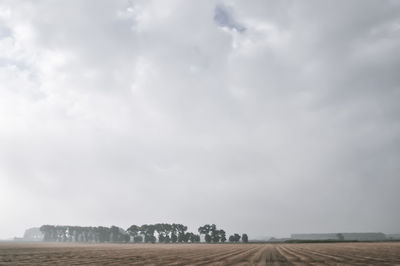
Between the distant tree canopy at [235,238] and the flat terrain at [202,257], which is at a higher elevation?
the flat terrain at [202,257]

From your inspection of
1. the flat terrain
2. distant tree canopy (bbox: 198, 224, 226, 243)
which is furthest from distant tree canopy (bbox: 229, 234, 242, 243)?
the flat terrain

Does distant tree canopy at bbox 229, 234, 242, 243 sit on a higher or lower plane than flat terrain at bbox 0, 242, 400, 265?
lower

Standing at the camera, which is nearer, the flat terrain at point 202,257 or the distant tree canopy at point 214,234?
the flat terrain at point 202,257

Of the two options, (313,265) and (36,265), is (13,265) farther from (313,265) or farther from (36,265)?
(313,265)

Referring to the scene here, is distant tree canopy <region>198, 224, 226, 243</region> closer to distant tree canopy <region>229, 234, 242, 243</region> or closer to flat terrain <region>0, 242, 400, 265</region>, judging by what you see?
distant tree canopy <region>229, 234, 242, 243</region>

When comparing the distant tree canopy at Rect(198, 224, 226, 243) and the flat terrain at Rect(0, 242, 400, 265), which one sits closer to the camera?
the flat terrain at Rect(0, 242, 400, 265)

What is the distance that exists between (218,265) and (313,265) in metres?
8.69

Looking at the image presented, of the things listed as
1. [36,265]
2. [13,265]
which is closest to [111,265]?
[36,265]

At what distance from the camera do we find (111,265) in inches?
1048

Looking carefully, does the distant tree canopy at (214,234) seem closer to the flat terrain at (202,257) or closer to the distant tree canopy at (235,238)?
the distant tree canopy at (235,238)

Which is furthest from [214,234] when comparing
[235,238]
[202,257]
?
[202,257]

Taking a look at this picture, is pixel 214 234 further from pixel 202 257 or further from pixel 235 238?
pixel 202 257

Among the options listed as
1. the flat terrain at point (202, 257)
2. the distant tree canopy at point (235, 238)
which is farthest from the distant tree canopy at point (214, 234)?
the flat terrain at point (202, 257)

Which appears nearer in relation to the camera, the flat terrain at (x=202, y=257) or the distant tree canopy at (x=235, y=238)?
the flat terrain at (x=202, y=257)
